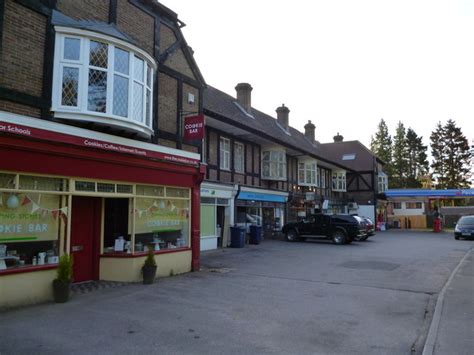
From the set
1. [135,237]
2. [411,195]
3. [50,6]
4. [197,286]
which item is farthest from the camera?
[411,195]

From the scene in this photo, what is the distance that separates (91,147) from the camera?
902cm

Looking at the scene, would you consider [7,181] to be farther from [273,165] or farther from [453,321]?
[273,165]

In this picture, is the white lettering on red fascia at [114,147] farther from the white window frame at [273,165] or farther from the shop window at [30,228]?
the white window frame at [273,165]

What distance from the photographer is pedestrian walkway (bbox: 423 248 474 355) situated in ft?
18.3

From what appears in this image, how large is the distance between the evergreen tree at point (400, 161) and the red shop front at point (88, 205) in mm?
63113

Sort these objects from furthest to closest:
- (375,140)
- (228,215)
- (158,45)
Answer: (375,140) → (228,215) → (158,45)

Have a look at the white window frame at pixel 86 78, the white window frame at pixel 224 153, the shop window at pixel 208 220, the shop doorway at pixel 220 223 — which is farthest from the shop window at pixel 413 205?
the white window frame at pixel 86 78

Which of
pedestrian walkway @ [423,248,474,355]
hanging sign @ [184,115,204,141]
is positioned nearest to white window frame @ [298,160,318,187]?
hanging sign @ [184,115,204,141]

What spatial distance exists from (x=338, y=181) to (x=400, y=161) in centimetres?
3747

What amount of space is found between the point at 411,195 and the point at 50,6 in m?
41.2

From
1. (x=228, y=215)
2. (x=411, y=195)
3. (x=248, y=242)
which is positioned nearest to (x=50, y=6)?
(x=228, y=215)

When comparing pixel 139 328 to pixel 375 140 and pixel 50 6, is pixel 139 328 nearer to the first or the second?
pixel 50 6

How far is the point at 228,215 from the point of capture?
1945 cm

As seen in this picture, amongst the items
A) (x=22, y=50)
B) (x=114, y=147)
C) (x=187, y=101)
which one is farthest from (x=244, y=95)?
(x=22, y=50)
